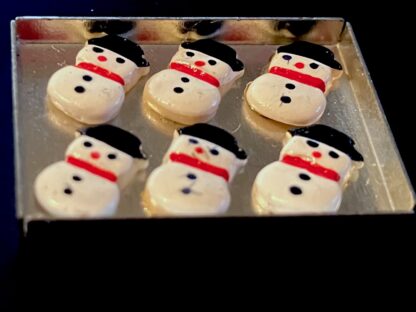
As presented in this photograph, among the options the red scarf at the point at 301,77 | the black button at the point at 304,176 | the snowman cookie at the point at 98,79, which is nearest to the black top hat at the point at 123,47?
the snowman cookie at the point at 98,79

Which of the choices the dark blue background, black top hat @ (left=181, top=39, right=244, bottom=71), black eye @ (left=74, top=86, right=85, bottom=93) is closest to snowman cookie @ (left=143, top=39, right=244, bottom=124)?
black top hat @ (left=181, top=39, right=244, bottom=71)

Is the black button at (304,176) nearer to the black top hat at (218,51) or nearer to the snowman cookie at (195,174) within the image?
the snowman cookie at (195,174)

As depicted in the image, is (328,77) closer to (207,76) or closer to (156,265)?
(207,76)

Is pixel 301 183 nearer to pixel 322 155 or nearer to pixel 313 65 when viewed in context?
pixel 322 155

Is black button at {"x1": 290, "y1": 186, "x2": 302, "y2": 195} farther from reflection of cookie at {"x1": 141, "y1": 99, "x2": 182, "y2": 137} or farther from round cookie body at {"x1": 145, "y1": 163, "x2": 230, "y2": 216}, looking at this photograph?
reflection of cookie at {"x1": 141, "y1": 99, "x2": 182, "y2": 137}

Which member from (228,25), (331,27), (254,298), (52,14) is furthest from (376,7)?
(254,298)

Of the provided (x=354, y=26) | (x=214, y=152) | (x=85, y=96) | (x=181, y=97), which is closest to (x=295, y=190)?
(x=214, y=152)
